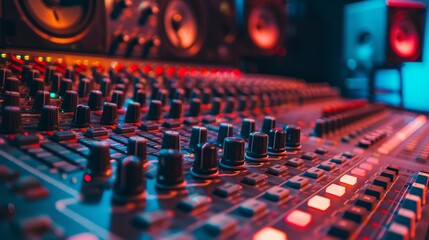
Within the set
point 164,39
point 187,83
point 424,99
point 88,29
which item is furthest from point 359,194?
point 424,99

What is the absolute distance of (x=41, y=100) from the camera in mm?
706

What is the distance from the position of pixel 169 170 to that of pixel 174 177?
0.05ft

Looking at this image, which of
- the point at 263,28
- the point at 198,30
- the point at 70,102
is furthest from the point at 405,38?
the point at 70,102

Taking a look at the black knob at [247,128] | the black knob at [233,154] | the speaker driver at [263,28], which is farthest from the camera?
the speaker driver at [263,28]

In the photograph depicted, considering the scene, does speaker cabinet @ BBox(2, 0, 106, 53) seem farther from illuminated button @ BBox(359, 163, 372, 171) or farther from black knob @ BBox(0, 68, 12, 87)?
illuminated button @ BBox(359, 163, 372, 171)

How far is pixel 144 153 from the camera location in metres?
0.57

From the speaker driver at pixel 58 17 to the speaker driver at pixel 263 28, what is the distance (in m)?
1.45

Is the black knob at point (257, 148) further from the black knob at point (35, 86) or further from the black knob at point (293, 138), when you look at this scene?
the black knob at point (35, 86)

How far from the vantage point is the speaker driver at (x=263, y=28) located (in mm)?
2451

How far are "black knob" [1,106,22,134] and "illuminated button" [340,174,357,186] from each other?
62 centimetres

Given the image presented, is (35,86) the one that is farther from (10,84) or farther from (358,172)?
(358,172)

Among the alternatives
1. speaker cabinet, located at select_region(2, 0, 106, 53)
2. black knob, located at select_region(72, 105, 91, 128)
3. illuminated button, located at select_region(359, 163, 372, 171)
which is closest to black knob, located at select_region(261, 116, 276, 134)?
illuminated button, located at select_region(359, 163, 372, 171)

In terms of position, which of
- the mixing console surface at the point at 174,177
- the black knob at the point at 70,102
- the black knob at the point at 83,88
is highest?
the black knob at the point at 83,88

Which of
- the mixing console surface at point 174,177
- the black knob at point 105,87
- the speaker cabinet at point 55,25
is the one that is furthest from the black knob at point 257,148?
the speaker cabinet at point 55,25
